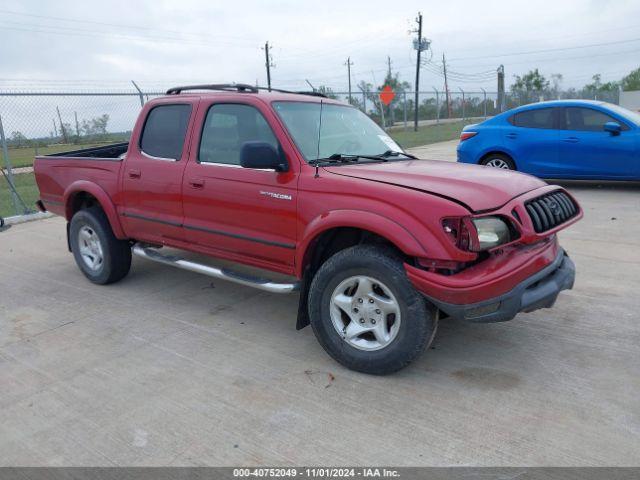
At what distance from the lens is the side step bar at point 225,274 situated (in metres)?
3.93

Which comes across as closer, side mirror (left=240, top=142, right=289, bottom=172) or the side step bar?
side mirror (left=240, top=142, right=289, bottom=172)

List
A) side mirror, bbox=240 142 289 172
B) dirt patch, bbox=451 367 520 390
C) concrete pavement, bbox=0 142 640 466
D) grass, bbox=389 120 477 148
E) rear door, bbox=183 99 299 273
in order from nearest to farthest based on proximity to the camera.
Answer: concrete pavement, bbox=0 142 640 466 < dirt patch, bbox=451 367 520 390 < side mirror, bbox=240 142 289 172 < rear door, bbox=183 99 299 273 < grass, bbox=389 120 477 148

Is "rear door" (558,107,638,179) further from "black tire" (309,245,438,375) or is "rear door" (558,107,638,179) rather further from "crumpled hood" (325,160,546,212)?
"black tire" (309,245,438,375)

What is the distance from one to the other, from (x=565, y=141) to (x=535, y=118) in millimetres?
689

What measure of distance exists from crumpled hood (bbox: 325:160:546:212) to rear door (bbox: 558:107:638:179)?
223 inches

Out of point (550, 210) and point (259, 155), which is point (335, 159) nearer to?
point (259, 155)

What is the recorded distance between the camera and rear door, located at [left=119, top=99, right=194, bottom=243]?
4.61 meters

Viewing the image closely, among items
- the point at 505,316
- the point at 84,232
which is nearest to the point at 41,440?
the point at 505,316

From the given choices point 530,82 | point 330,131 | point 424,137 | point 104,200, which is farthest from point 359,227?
point 530,82

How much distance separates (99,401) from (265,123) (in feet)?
7.27

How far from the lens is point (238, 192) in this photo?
13.4ft

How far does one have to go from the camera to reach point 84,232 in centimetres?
555

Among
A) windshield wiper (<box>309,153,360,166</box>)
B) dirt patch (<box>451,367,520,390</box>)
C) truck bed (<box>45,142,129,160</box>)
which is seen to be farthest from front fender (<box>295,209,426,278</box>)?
truck bed (<box>45,142,129,160</box>)

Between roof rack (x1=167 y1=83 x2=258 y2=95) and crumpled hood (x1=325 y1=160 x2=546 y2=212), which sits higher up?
roof rack (x1=167 y1=83 x2=258 y2=95)
